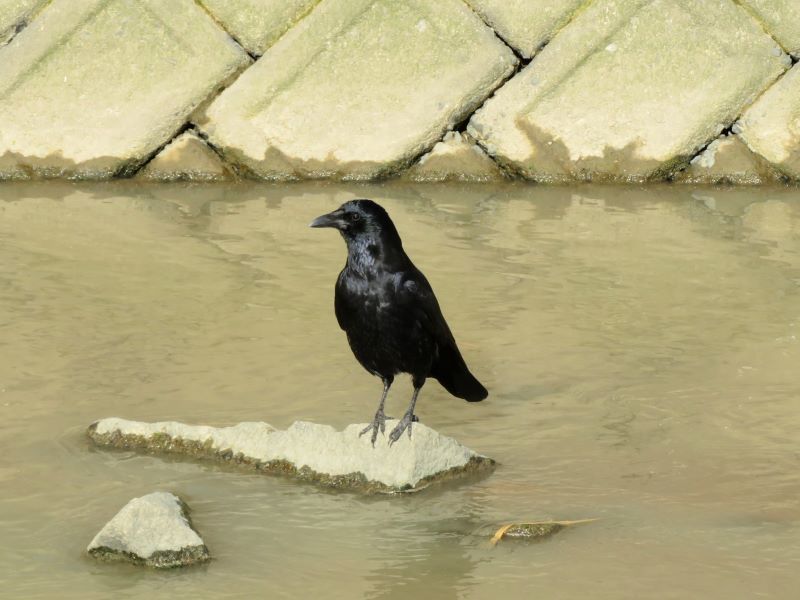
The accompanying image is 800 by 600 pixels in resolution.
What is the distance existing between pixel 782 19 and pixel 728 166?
0.76m

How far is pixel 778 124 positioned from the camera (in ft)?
23.2

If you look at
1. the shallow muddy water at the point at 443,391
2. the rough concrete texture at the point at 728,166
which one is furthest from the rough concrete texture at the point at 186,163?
the rough concrete texture at the point at 728,166

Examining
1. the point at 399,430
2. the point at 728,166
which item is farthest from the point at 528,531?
the point at 728,166

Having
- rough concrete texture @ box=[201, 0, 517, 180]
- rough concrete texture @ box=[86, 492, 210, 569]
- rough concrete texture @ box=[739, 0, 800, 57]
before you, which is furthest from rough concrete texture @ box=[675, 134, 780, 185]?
rough concrete texture @ box=[86, 492, 210, 569]

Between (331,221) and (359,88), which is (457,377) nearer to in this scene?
(331,221)

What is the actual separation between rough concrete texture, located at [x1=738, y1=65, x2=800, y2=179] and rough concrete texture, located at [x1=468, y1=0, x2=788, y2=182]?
7 centimetres

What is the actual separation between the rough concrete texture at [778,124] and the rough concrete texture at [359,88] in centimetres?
125

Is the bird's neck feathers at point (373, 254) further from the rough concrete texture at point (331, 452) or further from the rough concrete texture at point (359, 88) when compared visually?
the rough concrete texture at point (359, 88)

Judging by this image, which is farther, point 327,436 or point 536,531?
point 327,436

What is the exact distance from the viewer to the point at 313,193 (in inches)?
273

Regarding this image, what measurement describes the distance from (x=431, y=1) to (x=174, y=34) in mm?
1295

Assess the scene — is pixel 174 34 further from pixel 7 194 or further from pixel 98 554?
pixel 98 554

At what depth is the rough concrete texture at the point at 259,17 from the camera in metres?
7.19

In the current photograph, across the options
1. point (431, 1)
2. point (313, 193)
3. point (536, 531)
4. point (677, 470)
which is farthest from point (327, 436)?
point (431, 1)
